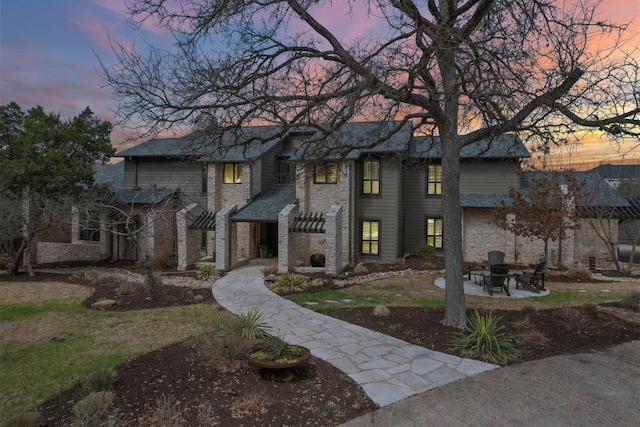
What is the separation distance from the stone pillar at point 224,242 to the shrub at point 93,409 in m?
12.4

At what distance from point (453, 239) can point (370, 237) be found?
34.6 ft

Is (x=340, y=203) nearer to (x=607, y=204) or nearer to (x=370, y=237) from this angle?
(x=370, y=237)

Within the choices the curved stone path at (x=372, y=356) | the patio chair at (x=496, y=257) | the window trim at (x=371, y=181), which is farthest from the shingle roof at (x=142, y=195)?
the patio chair at (x=496, y=257)

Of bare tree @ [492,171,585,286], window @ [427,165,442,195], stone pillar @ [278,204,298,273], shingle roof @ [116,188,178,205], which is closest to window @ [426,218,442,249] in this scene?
window @ [427,165,442,195]

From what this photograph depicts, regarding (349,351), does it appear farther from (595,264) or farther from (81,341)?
(595,264)

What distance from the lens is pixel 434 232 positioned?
19.6 metres

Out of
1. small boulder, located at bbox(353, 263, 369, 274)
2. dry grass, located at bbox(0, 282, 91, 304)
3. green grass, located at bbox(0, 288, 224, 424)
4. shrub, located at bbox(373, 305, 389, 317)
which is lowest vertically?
dry grass, located at bbox(0, 282, 91, 304)

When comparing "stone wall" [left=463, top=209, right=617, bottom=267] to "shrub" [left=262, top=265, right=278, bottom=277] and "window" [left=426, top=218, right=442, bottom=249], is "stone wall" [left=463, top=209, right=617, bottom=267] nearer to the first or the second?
"window" [left=426, top=218, right=442, bottom=249]

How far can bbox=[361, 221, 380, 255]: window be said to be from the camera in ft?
60.3

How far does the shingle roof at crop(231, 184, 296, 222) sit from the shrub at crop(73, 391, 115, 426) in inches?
492

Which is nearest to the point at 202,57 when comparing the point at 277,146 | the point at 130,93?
the point at 130,93

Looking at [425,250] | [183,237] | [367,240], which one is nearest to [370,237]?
[367,240]

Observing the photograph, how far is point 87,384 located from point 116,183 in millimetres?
21442

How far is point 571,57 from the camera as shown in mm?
6477
